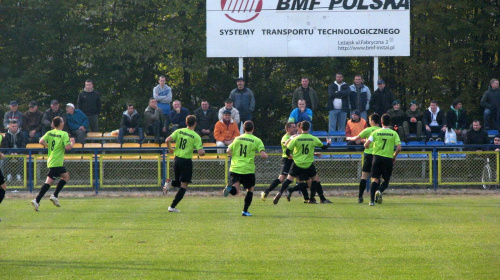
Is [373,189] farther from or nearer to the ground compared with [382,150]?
nearer to the ground

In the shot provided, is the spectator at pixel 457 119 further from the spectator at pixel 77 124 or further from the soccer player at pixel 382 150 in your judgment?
the spectator at pixel 77 124

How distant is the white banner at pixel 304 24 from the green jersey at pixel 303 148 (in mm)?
8874

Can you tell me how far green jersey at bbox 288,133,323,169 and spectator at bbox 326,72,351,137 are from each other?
6.95m

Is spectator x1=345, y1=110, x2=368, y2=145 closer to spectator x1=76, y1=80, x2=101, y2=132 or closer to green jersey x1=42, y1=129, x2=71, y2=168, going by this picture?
spectator x1=76, y1=80, x2=101, y2=132

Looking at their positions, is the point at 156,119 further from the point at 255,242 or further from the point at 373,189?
the point at 255,242

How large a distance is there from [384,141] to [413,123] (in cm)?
689

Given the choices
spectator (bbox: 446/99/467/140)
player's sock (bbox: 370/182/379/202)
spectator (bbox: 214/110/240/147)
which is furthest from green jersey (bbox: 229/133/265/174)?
spectator (bbox: 446/99/467/140)

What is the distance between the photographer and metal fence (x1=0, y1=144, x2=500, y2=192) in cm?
2247

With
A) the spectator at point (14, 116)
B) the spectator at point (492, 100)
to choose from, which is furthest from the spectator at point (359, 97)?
the spectator at point (14, 116)

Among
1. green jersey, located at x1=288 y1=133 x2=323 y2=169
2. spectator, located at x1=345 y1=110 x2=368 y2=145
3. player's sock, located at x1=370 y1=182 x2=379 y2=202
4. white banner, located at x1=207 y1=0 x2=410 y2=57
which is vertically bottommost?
player's sock, located at x1=370 y1=182 x2=379 y2=202

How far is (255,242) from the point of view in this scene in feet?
38.4

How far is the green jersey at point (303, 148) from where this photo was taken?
1738 centimetres

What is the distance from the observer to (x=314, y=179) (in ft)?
60.6

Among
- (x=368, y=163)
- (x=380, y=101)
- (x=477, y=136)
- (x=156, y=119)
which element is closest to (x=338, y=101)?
(x=380, y=101)
